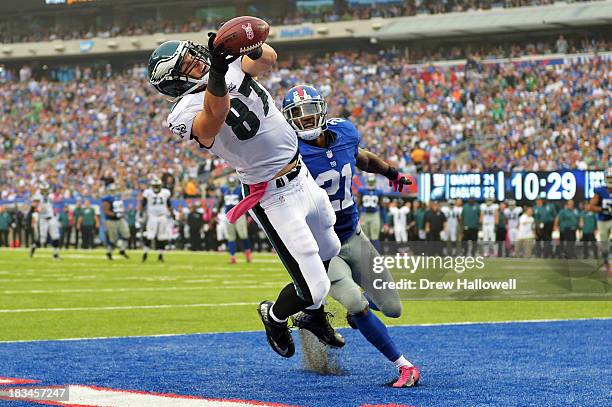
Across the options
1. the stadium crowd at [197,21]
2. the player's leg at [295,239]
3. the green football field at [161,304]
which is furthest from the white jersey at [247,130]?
the stadium crowd at [197,21]

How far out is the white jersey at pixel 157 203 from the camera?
22.8 m

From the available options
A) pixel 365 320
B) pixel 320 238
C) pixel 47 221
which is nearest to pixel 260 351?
pixel 365 320

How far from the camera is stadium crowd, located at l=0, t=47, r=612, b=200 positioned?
29.2 metres

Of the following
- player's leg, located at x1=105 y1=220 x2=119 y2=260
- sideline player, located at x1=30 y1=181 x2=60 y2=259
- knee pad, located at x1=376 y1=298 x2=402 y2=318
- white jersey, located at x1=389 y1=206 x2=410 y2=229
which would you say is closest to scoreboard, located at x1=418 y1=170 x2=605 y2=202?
white jersey, located at x1=389 y1=206 x2=410 y2=229

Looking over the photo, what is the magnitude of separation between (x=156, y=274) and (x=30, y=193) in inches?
790

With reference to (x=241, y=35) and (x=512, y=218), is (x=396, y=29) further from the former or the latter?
(x=241, y=35)

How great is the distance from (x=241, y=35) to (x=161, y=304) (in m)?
8.10

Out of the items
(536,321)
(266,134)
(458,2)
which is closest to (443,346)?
(536,321)

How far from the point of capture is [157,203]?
75.0ft

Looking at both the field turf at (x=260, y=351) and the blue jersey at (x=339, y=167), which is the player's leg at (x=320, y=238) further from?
the blue jersey at (x=339, y=167)

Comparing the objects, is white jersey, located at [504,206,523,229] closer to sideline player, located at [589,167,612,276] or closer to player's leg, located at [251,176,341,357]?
sideline player, located at [589,167,612,276]

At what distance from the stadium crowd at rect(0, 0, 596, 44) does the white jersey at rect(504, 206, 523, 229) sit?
1648cm

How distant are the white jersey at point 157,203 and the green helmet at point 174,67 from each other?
57.3 feet

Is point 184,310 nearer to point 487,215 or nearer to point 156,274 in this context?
point 156,274
